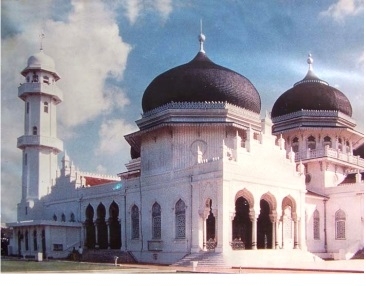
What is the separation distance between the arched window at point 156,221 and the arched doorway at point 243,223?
5.76ft

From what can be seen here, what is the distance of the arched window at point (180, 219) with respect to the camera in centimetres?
1231

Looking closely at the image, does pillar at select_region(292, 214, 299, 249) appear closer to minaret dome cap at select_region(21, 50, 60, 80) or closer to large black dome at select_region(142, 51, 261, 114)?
large black dome at select_region(142, 51, 261, 114)

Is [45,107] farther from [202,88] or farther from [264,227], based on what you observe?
[264,227]

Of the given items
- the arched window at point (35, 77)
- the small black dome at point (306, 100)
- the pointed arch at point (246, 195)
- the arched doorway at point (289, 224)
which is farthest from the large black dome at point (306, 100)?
the arched window at point (35, 77)

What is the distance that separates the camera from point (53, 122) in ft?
43.5

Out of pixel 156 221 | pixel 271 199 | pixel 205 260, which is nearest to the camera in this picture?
pixel 205 260

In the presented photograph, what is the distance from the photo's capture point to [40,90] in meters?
13.3

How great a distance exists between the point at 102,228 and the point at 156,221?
2.46 m

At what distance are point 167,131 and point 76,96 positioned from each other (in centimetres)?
346

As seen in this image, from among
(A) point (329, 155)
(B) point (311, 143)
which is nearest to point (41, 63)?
(A) point (329, 155)

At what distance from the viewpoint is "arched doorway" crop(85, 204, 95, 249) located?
15.2m

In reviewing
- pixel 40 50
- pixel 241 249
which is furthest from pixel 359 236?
pixel 40 50

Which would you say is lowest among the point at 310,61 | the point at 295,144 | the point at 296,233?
the point at 296,233

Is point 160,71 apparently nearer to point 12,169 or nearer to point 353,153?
point 12,169
